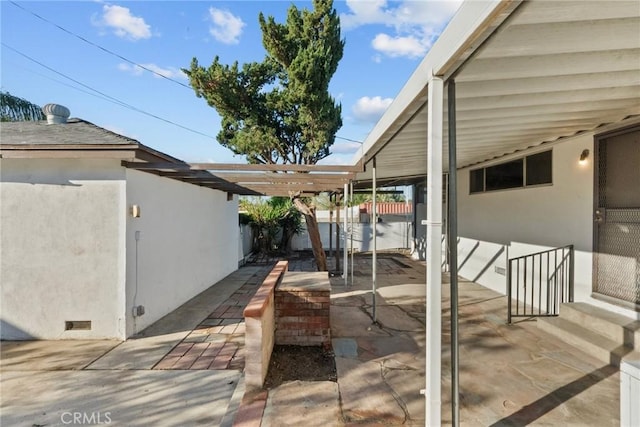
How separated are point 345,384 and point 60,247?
440cm

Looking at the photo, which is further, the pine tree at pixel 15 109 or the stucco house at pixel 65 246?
the pine tree at pixel 15 109

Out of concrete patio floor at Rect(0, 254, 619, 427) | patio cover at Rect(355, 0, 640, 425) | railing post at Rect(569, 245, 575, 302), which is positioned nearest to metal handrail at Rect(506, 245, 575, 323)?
railing post at Rect(569, 245, 575, 302)

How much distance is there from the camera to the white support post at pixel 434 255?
2127mm

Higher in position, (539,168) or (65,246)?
(539,168)

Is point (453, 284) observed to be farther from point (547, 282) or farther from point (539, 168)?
point (539, 168)

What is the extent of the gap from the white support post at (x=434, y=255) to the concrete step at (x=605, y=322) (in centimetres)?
291

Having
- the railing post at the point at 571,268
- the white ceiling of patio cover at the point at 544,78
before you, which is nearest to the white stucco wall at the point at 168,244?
the white ceiling of patio cover at the point at 544,78

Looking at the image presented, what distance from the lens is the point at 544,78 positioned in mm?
2400

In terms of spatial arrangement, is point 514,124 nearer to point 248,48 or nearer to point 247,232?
point 248,48

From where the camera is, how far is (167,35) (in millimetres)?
8680

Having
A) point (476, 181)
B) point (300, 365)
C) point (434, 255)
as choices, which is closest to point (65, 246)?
point (300, 365)

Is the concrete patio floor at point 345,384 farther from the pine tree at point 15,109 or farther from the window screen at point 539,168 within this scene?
the pine tree at point 15,109

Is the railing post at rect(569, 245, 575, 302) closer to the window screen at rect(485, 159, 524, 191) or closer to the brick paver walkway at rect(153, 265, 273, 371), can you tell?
the window screen at rect(485, 159, 524, 191)

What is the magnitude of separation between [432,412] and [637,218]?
3.68 m
